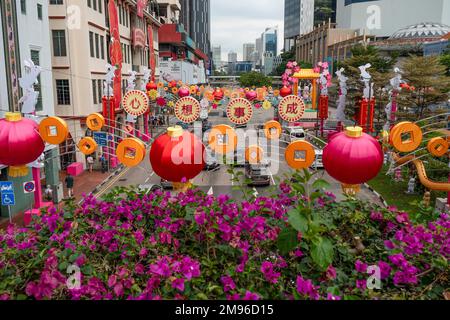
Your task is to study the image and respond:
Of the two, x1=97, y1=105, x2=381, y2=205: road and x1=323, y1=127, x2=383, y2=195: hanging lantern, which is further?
x1=97, y1=105, x2=381, y2=205: road

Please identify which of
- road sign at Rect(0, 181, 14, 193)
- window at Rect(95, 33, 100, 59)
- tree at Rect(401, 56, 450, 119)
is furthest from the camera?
tree at Rect(401, 56, 450, 119)

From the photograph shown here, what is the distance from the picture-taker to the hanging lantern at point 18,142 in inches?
328

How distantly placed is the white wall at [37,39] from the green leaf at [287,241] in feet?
52.6

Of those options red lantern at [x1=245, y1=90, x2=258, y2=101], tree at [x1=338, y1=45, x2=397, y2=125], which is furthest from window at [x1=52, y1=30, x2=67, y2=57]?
Result: tree at [x1=338, y1=45, x2=397, y2=125]

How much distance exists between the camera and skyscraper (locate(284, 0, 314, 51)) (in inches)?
5084

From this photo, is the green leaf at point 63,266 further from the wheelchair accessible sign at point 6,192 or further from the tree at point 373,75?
the tree at point 373,75

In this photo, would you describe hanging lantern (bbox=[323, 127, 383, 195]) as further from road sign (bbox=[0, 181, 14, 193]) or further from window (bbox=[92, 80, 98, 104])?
window (bbox=[92, 80, 98, 104])

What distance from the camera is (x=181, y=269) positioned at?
3.75 m

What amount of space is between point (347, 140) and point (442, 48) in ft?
177

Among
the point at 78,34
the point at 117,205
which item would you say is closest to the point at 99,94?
the point at 78,34

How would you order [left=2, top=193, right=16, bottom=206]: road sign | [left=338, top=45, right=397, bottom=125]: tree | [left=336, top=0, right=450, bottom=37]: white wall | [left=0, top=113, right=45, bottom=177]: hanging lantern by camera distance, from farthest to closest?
[left=336, top=0, right=450, bottom=37]: white wall → [left=338, top=45, right=397, bottom=125]: tree → [left=2, top=193, right=16, bottom=206]: road sign → [left=0, top=113, right=45, bottom=177]: hanging lantern

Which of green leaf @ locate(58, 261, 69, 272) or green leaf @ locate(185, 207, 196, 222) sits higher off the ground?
green leaf @ locate(185, 207, 196, 222)

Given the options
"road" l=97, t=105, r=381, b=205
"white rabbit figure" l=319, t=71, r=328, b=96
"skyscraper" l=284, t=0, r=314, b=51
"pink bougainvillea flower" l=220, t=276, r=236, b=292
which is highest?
"skyscraper" l=284, t=0, r=314, b=51

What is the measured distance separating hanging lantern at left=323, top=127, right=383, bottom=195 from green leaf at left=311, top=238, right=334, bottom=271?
3912 millimetres
